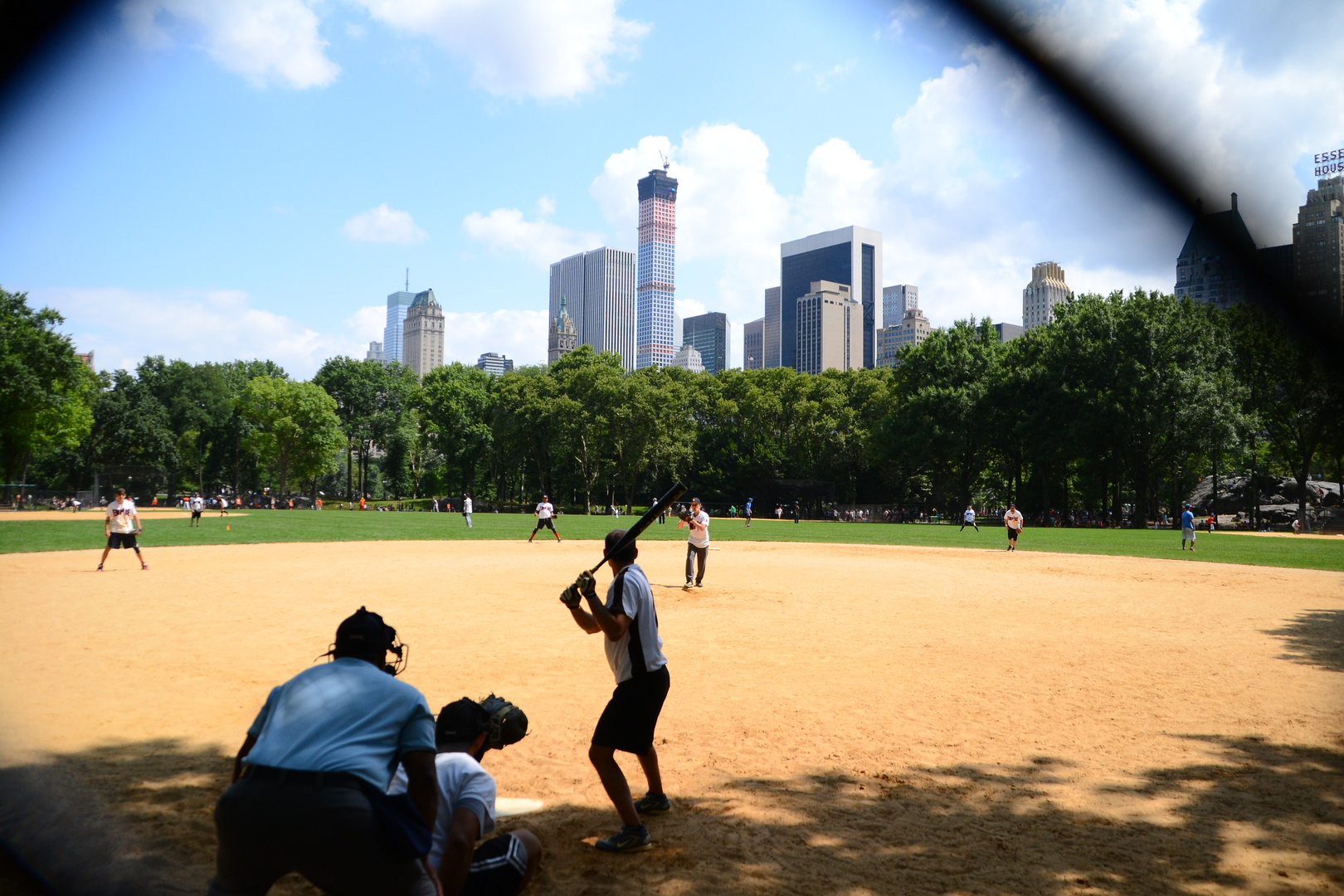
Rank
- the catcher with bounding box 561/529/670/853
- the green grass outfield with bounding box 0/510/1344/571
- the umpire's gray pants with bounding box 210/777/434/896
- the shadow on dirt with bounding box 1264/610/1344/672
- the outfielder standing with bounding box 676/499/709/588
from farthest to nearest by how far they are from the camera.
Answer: the green grass outfield with bounding box 0/510/1344/571 → the outfielder standing with bounding box 676/499/709/588 → the shadow on dirt with bounding box 1264/610/1344/672 → the catcher with bounding box 561/529/670/853 → the umpire's gray pants with bounding box 210/777/434/896

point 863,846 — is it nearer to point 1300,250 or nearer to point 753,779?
point 753,779

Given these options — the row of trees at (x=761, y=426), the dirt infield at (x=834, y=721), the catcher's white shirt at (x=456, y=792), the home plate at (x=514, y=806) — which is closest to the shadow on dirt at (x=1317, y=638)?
the dirt infield at (x=834, y=721)

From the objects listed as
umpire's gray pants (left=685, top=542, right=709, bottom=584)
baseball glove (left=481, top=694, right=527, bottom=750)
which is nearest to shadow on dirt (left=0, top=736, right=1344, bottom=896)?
baseball glove (left=481, top=694, right=527, bottom=750)

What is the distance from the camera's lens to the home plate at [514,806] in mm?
5773

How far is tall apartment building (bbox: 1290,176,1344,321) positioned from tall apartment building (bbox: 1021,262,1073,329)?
15.8 m

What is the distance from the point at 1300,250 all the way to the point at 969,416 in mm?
71040

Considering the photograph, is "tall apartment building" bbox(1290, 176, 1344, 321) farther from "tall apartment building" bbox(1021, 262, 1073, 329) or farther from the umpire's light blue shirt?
"tall apartment building" bbox(1021, 262, 1073, 329)

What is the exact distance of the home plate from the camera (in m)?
5.77

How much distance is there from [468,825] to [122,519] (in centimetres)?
2138

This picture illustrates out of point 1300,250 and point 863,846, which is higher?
point 1300,250

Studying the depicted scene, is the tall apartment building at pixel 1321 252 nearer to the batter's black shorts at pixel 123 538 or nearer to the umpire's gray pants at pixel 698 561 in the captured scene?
the umpire's gray pants at pixel 698 561

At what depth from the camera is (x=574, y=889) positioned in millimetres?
4695

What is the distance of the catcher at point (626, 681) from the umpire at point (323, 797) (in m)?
2.18

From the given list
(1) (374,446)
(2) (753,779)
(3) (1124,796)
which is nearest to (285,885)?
(2) (753,779)
